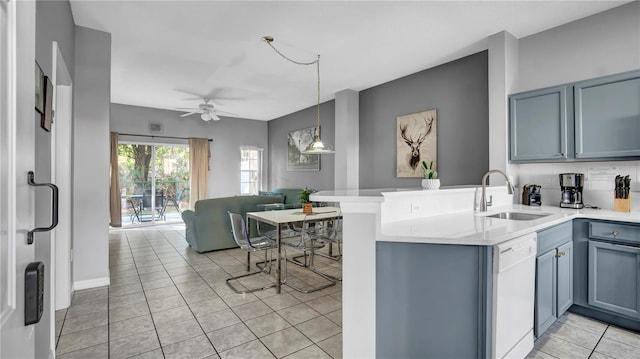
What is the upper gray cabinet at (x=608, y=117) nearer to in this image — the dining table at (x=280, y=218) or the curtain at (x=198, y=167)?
the dining table at (x=280, y=218)

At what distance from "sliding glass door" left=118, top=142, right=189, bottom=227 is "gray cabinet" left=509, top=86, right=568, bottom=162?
22.4 ft

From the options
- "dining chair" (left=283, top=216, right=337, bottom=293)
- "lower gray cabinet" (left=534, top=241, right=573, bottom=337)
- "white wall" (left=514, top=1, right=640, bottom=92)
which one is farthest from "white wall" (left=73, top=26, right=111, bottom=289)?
"white wall" (left=514, top=1, right=640, bottom=92)

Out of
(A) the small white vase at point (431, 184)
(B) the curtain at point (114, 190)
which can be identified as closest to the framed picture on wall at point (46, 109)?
(A) the small white vase at point (431, 184)

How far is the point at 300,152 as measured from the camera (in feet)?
23.9

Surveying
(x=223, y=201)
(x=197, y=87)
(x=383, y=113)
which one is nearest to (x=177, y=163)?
(x=197, y=87)

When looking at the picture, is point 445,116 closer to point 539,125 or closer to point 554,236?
point 539,125

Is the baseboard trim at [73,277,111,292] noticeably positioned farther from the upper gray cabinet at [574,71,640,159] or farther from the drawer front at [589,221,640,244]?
the upper gray cabinet at [574,71,640,159]

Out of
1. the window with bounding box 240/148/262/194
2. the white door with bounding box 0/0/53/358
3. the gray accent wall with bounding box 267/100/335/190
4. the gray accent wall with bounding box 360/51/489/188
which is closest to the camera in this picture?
the white door with bounding box 0/0/53/358

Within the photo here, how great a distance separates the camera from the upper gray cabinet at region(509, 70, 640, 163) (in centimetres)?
265

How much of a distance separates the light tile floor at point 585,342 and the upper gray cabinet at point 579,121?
1.42 meters

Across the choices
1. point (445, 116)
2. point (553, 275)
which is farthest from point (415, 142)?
point (553, 275)

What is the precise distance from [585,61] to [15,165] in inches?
164

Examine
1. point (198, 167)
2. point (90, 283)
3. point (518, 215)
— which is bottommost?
point (90, 283)

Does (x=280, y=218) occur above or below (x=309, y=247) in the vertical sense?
above
